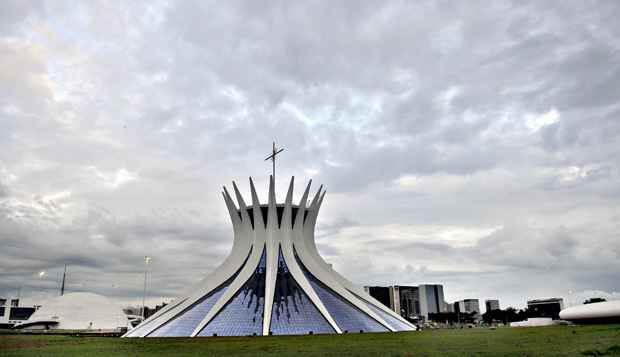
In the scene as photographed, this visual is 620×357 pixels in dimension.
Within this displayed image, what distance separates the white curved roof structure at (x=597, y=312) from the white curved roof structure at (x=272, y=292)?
24.5 m

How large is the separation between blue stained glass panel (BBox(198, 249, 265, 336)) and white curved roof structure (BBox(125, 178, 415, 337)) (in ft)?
0.25

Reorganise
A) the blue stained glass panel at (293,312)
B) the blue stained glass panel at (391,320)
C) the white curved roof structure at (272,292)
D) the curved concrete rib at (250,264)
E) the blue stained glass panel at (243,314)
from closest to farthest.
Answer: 1. the blue stained glass panel at (243,314)
2. the blue stained glass panel at (293,312)
3. the white curved roof structure at (272,292)
4. the curved concrete rib at (250,264)
5. the blue stained glass panel at (391,320)

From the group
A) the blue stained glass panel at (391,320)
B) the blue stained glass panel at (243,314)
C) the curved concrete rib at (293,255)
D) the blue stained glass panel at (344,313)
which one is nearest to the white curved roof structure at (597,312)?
the blue stained glass panel at (391,320)

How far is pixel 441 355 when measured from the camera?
49.3 feet

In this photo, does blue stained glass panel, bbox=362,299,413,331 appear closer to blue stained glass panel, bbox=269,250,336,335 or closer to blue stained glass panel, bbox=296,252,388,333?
blue stained glass panel, bbox=296,252,388,333

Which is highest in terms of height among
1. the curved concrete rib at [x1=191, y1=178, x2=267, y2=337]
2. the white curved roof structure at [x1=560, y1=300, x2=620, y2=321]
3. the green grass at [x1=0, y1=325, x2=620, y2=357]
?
the curved concrete rib at [x1=191, y1=178, x2=267, y2=337]

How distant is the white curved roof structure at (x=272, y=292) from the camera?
3894 centimetres

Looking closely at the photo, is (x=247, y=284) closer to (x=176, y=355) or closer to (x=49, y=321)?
(x=176, y=355)

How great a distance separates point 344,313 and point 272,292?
250 inches

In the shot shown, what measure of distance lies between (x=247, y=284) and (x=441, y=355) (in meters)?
29.9

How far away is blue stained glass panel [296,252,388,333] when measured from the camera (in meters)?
40.2

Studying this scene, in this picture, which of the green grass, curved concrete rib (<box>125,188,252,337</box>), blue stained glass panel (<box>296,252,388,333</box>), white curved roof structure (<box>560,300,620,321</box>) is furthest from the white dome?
the green grass

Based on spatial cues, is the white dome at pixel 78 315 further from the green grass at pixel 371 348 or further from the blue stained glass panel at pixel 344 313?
the green grass at pixel 371 348

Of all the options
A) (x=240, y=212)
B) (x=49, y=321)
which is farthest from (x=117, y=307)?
(x=240, y=212)
